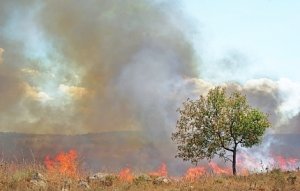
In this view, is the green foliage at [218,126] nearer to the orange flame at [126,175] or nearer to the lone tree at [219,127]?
the lone tree at [219,127]

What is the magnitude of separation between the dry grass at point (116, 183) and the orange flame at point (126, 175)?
63 cm

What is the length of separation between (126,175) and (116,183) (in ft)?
9.22

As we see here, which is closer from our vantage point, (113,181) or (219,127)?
(113,181)

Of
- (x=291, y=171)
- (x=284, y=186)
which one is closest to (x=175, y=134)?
(x=291, y=171)

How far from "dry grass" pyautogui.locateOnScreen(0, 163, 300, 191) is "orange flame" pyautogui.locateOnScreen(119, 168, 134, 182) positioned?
63 centimetres

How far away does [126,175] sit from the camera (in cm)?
3425

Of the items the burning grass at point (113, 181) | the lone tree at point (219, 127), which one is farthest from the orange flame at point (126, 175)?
the lone tree at point (219, 127)

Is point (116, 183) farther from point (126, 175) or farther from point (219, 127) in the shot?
point (219, 127)

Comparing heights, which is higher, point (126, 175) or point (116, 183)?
point (126, 175)

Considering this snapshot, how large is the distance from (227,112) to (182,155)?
7.10m

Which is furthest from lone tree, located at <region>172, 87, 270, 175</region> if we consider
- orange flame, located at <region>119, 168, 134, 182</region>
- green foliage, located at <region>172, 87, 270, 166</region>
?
orange flame, located at <region>119, 168, 134, 182</region>

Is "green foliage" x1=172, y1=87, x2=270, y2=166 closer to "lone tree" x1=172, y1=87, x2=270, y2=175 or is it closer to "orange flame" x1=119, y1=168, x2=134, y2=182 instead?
"lone tree" x1=172, y1=87, x2=270, y2=175

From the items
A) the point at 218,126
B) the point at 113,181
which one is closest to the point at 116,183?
the point at 113,181

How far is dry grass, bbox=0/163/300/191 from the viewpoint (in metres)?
26.9
